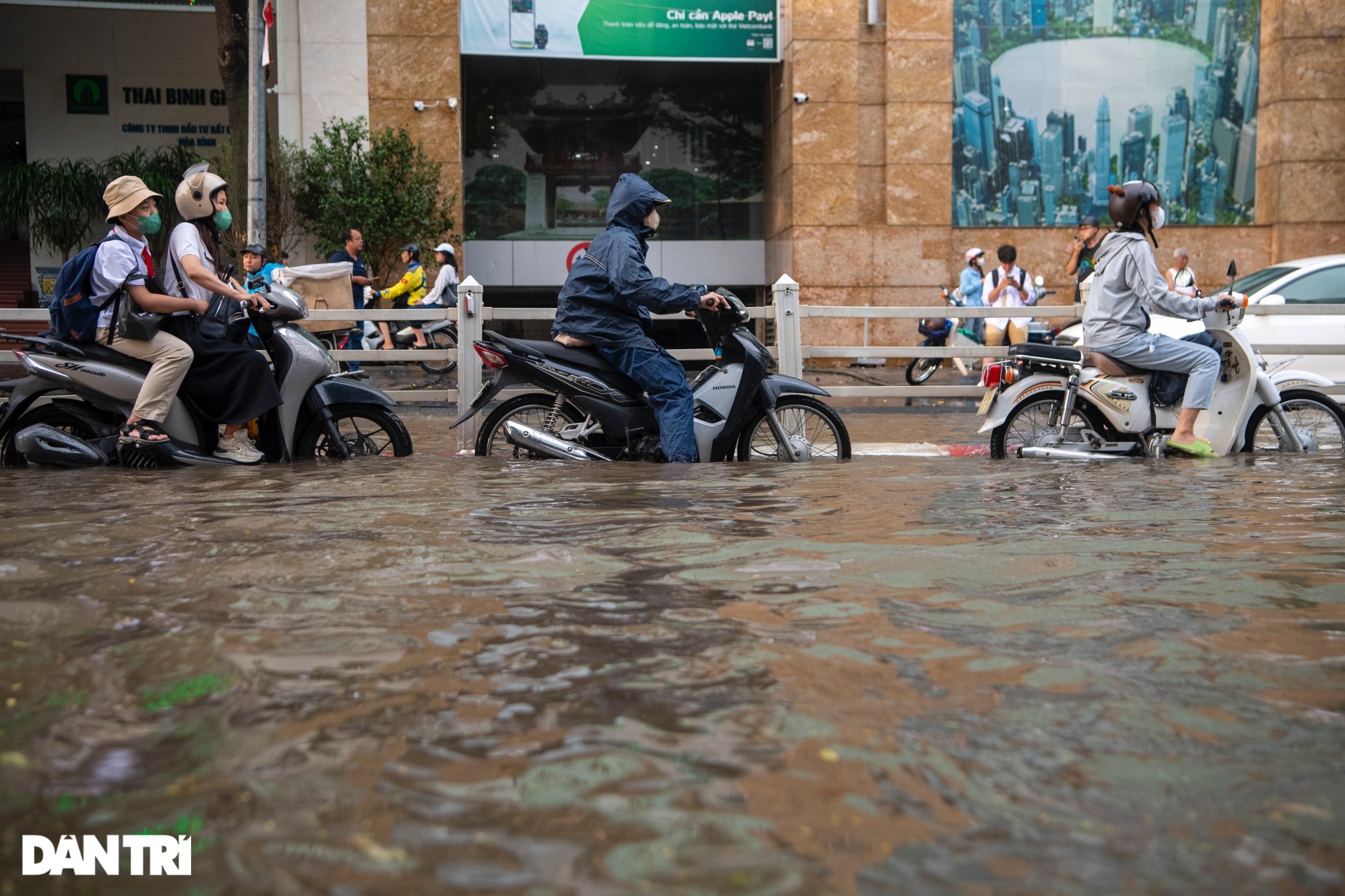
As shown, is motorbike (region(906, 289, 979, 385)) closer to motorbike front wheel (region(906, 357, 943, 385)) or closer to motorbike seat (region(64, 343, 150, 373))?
motorbike front wheel (region(906, 357, 943, 385))

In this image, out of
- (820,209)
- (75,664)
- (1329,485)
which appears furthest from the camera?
(820,209)

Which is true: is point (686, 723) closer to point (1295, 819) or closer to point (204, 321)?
point (1295, 819)

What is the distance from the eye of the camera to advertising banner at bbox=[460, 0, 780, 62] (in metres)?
21.3

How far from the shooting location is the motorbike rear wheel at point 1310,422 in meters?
8.46

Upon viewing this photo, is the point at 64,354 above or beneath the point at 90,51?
beneath

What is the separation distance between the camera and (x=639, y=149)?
24.6 meters

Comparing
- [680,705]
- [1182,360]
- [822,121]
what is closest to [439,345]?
[822,121]

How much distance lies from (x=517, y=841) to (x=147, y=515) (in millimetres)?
3852

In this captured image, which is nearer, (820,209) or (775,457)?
(775,457)

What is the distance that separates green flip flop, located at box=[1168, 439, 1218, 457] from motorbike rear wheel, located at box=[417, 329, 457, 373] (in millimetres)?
10011

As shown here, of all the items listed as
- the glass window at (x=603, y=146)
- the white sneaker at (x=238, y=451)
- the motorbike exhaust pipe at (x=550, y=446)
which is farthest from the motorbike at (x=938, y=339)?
the white sneaker at (x=238, y=451)

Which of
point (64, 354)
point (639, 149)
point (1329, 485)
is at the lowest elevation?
point (1329, 485)

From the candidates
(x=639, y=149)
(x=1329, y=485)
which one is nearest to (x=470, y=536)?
(x=1329, y=485)

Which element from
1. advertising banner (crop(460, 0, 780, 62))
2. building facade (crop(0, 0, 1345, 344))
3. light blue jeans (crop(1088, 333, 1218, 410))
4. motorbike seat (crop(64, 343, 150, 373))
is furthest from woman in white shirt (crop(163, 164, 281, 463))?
advertising banner (crop(460, 0, 780, 62))
